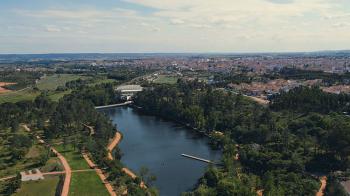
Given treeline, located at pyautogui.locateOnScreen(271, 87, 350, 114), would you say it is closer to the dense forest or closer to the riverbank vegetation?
the dense forest

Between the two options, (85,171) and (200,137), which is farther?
(200,137)

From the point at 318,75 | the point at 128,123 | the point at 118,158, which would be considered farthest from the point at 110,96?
the point at 318,75

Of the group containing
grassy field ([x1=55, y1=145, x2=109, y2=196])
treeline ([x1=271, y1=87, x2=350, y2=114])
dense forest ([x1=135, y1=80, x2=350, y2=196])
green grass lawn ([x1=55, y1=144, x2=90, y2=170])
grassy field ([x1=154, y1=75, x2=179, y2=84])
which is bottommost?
green grass lawn ([x1=55, y1=144, x2=90, y2=170])

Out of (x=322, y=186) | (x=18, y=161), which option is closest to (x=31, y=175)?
(x=18, y=161)

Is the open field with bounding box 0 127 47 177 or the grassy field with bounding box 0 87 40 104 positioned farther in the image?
the grassy field with bounding box 0 87 40 104

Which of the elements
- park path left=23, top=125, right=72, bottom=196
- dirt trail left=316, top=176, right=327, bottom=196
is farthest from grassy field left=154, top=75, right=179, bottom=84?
dirt trail left=316, top=176, right=327, bottom=196

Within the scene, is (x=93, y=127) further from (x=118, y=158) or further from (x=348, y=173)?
(x=348, y=173)

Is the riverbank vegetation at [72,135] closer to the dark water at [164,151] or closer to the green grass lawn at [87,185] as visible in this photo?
the green grass lawn at [87,185]

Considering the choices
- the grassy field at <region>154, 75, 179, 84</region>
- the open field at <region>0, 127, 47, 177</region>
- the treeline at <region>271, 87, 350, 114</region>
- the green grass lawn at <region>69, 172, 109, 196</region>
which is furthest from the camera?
the grassy field at <region>154, 75, 179, 84</region>
